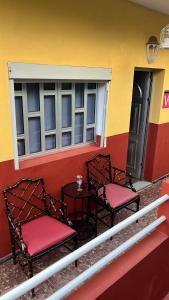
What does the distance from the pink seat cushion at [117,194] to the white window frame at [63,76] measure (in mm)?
619

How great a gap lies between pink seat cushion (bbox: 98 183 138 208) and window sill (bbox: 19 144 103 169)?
0.57m

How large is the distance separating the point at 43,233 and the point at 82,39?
7.00 feet

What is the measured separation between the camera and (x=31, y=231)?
2.45m

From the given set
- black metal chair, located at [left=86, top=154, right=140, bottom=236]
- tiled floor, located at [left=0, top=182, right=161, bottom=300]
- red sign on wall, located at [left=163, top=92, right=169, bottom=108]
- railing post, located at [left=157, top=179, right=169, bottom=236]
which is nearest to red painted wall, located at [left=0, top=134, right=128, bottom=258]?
black metal chair, located at [left=86, top=154, right=140, bottom=236]

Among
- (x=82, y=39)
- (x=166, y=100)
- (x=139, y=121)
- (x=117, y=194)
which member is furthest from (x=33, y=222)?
(x=166, y=100)

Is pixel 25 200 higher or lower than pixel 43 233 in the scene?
higher

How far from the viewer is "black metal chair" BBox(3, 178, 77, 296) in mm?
2277

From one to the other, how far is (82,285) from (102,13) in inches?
110

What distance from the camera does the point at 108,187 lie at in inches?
131

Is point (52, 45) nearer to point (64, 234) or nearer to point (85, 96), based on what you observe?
point (85, 96)

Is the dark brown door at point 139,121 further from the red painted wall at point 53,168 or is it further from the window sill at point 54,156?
Result: the window sill at point 54,156

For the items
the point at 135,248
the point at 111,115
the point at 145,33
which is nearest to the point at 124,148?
the point at 111,115

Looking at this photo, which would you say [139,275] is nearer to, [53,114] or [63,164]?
[63,164]

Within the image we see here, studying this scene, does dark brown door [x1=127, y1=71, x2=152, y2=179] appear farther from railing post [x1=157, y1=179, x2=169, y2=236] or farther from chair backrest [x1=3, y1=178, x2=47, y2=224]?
railing post [x1=157, y1=179, x2=169, y2=236]
